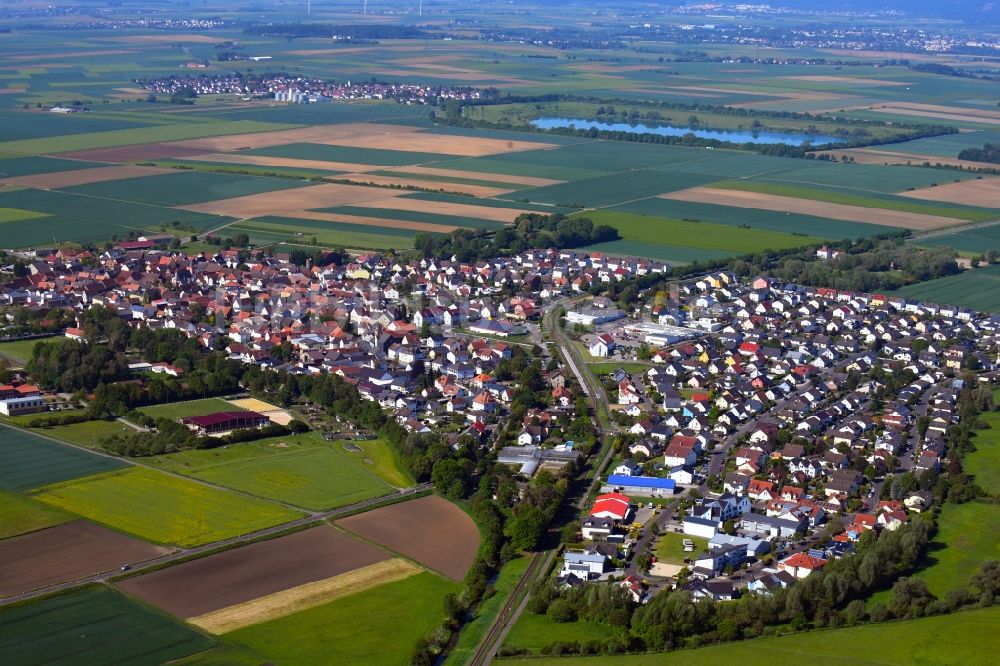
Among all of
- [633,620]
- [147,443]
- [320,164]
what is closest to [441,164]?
[320,164]

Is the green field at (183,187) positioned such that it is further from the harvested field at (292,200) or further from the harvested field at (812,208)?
the harvested field at (812,208)

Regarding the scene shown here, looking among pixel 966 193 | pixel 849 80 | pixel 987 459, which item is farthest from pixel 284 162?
pixel 849 80

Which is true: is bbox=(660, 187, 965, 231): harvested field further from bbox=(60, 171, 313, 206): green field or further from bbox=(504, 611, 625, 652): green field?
bbox=(504, 611, 625, 652): green field

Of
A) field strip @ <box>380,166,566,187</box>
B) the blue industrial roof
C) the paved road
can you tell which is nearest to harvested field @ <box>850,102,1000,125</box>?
field strip @ <box>380,166,566,187</box>

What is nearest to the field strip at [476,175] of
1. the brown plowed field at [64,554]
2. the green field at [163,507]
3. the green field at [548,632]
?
the green field at [163,507]

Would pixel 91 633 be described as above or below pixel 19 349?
above

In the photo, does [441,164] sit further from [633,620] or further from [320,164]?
[633,620]

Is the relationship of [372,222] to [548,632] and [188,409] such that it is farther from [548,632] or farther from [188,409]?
[548,632]
